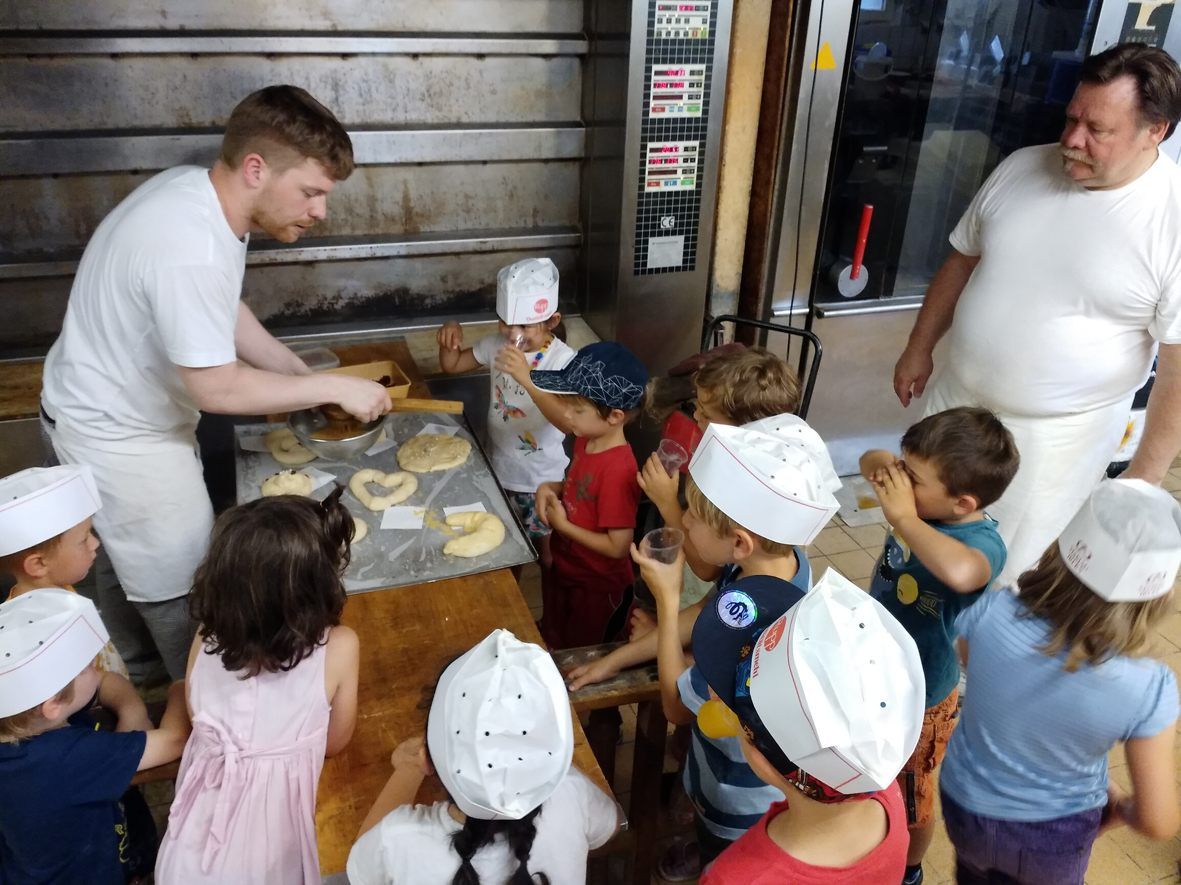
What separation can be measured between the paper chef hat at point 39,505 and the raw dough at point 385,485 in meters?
0.71

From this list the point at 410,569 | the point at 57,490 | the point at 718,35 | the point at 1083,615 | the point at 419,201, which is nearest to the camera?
the point at 1083,615

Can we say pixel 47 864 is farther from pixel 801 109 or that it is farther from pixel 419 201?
pixel 801 109

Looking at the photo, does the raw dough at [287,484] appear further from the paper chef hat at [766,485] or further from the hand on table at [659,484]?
the paper chef hat at [766,485]

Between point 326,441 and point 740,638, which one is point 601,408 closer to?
point 326,441

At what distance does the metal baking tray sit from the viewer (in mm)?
2143

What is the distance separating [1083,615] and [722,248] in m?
2.47

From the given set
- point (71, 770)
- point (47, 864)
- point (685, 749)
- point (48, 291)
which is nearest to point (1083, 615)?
point (685, 749)

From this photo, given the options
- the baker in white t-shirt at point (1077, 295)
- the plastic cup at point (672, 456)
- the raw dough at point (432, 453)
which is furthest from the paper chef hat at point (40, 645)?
the baker in white t-shirt at point (1077, 295)

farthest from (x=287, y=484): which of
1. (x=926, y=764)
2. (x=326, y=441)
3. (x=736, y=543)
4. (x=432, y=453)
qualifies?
(x=926, y=764)

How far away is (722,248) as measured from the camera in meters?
3.66

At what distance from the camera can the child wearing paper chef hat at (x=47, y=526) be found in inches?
67.6

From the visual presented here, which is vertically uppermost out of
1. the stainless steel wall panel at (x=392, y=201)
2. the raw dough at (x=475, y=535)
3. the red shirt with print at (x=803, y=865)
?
the stainless steel wall panel at (x=392, y=201)

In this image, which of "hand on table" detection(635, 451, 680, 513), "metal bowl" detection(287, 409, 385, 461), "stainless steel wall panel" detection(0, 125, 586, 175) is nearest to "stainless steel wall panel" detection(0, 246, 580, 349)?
"stainless steel wall panel" detection(0, 125, 586, 175)

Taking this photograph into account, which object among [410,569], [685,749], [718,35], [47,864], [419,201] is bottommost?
[685,749]
